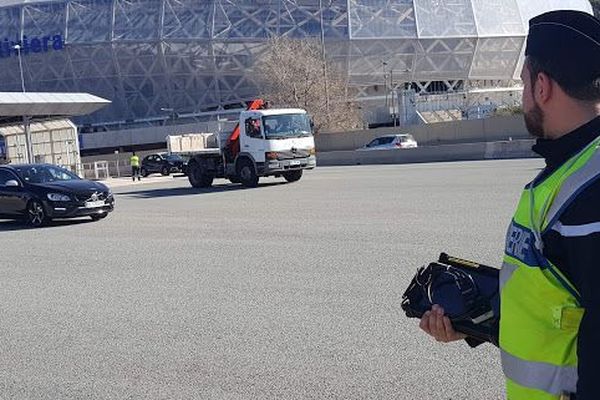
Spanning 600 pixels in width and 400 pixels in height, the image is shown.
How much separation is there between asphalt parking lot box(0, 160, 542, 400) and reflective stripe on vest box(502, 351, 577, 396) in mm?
3003

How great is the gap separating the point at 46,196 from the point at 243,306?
37.0 ft

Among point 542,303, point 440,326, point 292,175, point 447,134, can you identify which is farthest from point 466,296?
point 447,134

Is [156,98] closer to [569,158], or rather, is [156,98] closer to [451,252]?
→ [451,252]

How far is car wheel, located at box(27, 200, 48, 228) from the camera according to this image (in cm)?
1820

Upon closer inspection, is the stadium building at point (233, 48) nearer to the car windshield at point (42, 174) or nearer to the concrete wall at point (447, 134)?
the concrete wall at point (447, 134)

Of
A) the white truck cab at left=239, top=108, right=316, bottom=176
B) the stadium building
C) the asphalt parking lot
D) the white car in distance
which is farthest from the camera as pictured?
the stadium building

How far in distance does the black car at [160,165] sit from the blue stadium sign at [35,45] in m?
33.1

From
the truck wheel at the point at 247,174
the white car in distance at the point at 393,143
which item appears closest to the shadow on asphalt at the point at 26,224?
the truck wheel at the point at 247,174

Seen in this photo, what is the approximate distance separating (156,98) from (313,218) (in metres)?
70.5

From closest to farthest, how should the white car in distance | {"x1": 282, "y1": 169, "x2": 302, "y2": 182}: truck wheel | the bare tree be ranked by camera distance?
1. {"x1": 282, "y1": 169, "x2": 302, "y2": 182}: truck wheel
2. the white car in distance
3. the bare tree

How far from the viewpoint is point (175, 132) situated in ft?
249

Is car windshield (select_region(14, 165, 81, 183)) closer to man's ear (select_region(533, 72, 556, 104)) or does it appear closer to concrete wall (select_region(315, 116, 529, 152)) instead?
man's ear (select_region(533, 72, 556, 104))

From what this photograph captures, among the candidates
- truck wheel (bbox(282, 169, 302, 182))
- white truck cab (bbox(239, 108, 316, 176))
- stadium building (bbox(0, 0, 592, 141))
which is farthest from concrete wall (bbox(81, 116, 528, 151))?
white truck cab (bbox(239, 108, 316, 176))

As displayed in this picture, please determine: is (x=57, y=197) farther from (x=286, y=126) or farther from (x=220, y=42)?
(x=220, y=42)
